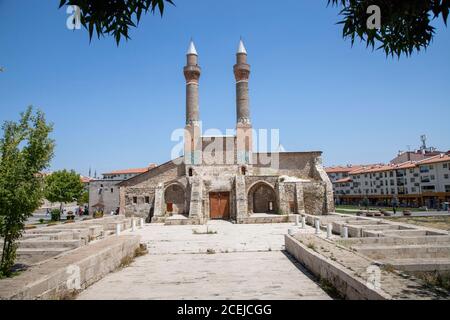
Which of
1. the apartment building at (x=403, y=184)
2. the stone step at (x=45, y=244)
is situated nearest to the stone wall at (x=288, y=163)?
the stone step at (x=45, y=244)

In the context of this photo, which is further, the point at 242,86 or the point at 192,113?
the point at 242,86

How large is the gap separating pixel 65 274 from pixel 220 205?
24078mm

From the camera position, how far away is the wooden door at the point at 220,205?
30047 millimetres

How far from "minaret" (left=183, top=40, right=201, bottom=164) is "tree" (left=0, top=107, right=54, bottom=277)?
25214 mm

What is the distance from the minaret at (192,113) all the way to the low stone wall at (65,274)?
2289cm

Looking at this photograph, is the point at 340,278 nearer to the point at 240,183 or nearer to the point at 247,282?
the point at 247,282

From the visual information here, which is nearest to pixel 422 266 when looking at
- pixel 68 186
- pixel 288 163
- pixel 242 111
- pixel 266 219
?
pixel 266 219

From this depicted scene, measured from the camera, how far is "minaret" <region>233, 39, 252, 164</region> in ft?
110

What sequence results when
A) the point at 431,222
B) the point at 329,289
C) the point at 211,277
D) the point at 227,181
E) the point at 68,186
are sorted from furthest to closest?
the point at 68,186
the point at 227,181
the point at 431,222
the point at 211,277
the point at 329,289

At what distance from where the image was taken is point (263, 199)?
1219 inches

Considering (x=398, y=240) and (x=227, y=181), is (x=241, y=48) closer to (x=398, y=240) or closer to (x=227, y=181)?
(x=227, y=181)

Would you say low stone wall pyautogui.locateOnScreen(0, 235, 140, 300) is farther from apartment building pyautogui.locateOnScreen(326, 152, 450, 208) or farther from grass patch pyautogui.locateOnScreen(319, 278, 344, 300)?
apartment building pyautogui.locateOnScreen(326, 152, 450, 208)
